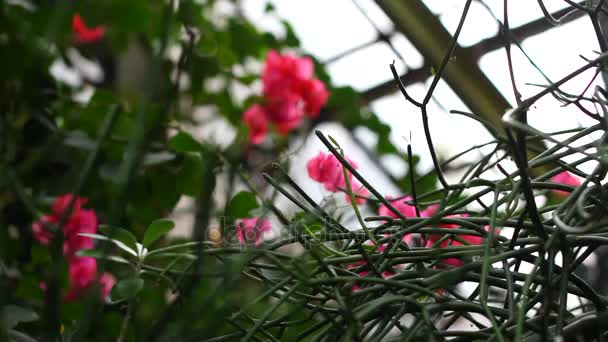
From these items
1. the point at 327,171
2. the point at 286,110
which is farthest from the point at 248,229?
the point at 286,110

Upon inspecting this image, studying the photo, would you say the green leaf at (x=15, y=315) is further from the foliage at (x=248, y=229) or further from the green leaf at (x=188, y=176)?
the green leaf at (x=188, y=176)

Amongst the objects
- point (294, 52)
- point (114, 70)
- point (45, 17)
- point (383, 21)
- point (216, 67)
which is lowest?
point (45, 17)

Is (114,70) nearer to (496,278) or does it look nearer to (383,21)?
(383,21)

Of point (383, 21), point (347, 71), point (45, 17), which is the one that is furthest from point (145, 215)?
point (347, 71)

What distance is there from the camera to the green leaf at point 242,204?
1.85 feet

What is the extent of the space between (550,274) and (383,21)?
1370 millimetres

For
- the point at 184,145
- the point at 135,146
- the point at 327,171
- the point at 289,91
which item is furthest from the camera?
the point at 289,91

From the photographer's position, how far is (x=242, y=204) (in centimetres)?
58

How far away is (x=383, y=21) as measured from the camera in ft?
5.39

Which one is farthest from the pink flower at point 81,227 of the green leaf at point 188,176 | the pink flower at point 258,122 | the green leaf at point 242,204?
the pink flower at point 258,122

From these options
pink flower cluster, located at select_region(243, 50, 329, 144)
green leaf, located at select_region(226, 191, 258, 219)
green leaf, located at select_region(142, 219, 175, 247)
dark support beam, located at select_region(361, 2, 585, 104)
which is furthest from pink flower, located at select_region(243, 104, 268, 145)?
green leaf, located at select_region(142, 219, 175, 247)

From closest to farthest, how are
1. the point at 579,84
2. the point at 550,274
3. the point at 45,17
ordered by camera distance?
the point at 550,274 → the point at 579,84 → the point at 45,17

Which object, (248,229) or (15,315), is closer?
(15,315)

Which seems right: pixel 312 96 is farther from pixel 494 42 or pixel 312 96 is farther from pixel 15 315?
pixel 15 315
